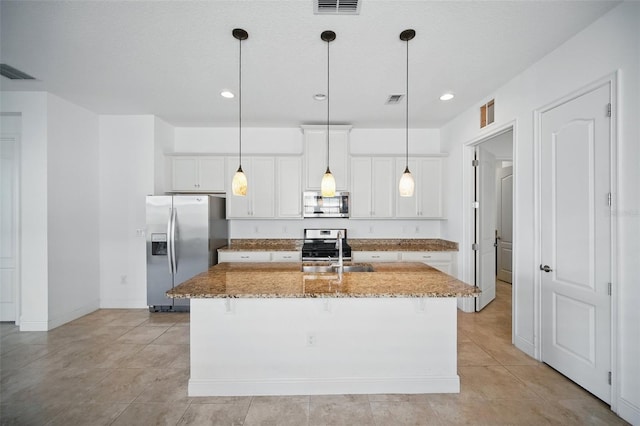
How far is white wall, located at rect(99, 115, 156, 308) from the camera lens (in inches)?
168

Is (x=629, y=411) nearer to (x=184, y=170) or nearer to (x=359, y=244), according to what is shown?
(x=359, y=244)

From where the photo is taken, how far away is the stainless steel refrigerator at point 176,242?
4.07 meters

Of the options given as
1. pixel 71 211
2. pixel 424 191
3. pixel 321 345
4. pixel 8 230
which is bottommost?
pixel 321 345

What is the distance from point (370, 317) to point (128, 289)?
382 cm

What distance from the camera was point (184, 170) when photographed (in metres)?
4.63

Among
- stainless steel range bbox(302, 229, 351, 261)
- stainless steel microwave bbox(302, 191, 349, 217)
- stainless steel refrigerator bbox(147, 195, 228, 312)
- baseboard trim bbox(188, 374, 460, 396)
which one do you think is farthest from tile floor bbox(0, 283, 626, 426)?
stainless steel microwave bbox(302, 191, 349, 217)

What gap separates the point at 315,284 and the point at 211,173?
321 cm

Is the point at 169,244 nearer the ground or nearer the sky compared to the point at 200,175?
nearer the ground

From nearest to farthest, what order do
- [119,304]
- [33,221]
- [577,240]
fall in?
[577,240] → [33,221] → [119,304]

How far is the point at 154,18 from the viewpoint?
2127 mm

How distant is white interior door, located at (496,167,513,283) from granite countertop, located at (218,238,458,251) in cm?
184

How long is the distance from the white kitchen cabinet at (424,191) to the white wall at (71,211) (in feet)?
14.9

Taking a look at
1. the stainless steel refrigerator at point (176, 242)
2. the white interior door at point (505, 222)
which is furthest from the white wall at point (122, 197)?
the white interior door at point (505, 222)

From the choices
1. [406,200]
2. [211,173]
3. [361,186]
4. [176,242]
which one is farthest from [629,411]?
[211,173]
